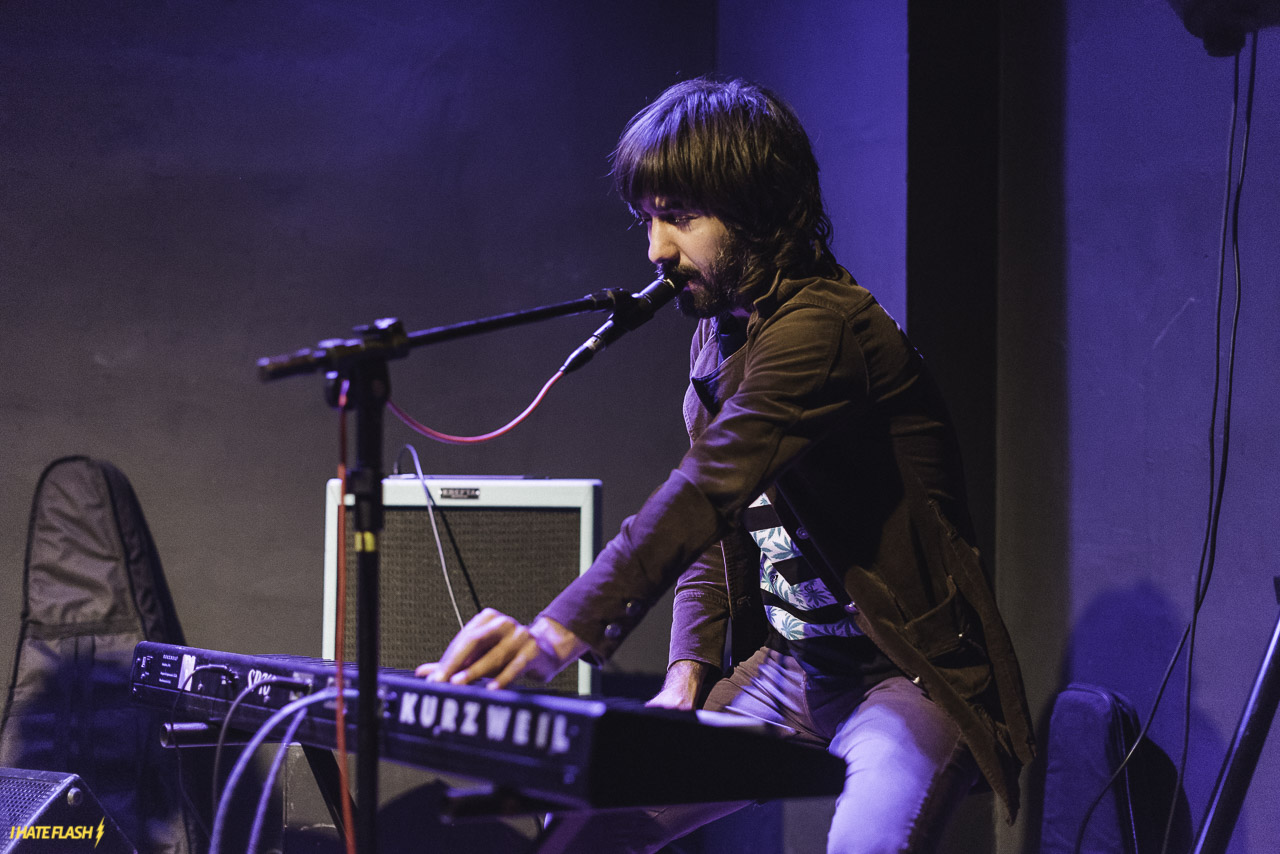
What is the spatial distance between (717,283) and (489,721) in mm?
795

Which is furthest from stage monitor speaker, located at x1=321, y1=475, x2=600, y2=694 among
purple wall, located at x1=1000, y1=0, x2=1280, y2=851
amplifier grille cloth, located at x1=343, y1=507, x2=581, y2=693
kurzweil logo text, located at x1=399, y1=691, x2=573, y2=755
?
kurzweil logo text, located at x1=399, y1=691, x2=573, y2=755

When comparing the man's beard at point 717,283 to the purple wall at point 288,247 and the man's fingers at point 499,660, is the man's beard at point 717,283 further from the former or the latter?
the purple wall at point 288,247

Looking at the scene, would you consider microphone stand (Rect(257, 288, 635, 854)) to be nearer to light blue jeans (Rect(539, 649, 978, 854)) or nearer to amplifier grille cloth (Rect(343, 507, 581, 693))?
light blue jeans (Rect(539, 649, 978, 854))

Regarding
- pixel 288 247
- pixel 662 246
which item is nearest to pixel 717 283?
pixel 662 246

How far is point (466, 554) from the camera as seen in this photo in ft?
8.03

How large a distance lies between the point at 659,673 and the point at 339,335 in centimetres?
132

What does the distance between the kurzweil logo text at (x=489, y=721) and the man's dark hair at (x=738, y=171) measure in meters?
0.79

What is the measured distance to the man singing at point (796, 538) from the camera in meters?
1.26

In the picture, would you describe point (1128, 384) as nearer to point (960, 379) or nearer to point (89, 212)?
point (960, 379)

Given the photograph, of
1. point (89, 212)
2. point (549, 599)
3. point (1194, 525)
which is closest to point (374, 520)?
point (549, 599)

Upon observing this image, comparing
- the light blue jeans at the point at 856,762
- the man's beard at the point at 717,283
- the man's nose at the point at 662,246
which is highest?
the man's nose at the point at 662,246

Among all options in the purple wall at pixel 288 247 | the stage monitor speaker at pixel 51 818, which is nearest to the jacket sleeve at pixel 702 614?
the stage monitor speaker at pixel 51 818

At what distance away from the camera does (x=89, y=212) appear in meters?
2.88

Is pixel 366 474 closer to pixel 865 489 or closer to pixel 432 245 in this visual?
pixel 865 489
